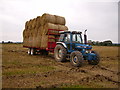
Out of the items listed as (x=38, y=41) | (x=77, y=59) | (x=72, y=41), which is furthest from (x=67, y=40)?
(x=38, y=41)

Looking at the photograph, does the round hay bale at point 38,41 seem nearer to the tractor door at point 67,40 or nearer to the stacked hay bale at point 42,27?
the stacked hay bale at point 42,27

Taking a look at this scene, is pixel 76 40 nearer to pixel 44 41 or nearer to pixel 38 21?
pixel 44 41

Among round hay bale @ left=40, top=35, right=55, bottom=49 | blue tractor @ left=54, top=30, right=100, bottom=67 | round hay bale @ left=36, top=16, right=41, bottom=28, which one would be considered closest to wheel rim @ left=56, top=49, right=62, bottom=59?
blue tractor @ left=54, top=30, right=100, bottom=67

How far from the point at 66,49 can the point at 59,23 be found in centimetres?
343

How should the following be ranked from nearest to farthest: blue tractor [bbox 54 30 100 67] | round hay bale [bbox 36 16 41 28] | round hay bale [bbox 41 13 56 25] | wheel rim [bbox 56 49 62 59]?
blue tractor [bbox 54 30 100 67], wheel rim [bbox 56 49 62 59], round hay bale [bbox 41 13 56 25], round hay bale [bbox 36 16 41 28]

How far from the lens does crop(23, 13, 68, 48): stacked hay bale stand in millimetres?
10929

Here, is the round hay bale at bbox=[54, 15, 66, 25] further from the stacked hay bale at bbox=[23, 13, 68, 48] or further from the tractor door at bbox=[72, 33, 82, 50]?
the tractor door at bbox=[72, 33, 82, 50]

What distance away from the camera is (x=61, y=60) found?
9344 mm

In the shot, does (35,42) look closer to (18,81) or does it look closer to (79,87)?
(18,81)

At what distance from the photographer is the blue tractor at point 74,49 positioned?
823cm

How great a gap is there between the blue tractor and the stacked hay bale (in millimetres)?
1438

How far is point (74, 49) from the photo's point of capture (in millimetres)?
9195

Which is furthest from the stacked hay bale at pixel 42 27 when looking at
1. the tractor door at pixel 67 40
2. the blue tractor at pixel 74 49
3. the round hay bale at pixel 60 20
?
the tractor door at pixel 67 40

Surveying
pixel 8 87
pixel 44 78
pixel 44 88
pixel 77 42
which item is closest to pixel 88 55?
pixel 77 42
